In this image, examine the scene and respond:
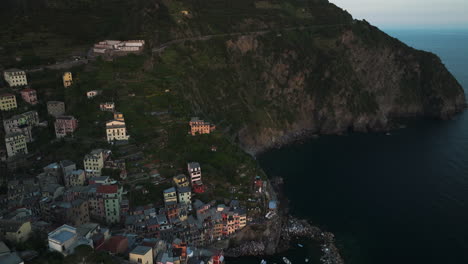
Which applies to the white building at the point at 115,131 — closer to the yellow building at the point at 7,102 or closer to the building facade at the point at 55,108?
the building facade at the point at 55,108

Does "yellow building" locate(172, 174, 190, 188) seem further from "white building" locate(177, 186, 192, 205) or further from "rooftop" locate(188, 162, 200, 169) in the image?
"rooftop" locate(188, 162, 200, 169)

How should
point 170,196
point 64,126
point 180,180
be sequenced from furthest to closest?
point 64,126, point 180,180, point 170,196

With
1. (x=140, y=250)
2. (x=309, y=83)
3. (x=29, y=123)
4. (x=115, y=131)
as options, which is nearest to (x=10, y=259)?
(x=140, y=250)

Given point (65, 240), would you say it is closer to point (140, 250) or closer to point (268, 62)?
point (140, 250)

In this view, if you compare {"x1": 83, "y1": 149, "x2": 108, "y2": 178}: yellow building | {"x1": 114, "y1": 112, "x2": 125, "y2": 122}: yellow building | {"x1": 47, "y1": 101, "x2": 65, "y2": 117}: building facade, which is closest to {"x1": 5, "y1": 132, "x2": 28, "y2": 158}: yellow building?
{"x1": 47, "y1": 101, "x2": 65, "y2": 117}: building facade

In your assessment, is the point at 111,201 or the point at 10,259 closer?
Result: the point at 10,259

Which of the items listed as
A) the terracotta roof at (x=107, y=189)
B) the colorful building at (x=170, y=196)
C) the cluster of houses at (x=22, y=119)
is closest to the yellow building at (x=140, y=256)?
the terracotta roof at (x=107, y=189)
